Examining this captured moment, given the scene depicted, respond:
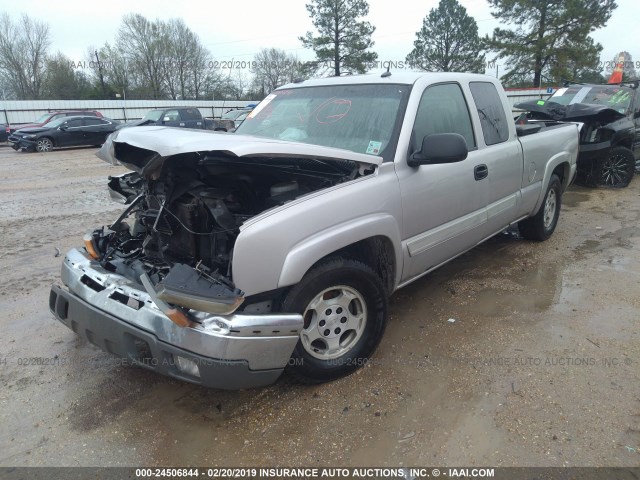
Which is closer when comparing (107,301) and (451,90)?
(107,301)

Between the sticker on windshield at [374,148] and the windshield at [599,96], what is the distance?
7.63 metres

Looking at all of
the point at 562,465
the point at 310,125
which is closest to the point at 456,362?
the point at 562,465

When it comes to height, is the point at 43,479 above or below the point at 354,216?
below

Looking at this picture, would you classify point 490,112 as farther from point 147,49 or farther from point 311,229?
point 147,49

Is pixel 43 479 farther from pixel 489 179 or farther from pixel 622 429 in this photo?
pixel 489 179

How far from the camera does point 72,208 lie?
7789 millimetres

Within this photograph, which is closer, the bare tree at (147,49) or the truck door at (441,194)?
the truck door at (441,194)

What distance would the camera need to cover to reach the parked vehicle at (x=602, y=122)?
8.03 m

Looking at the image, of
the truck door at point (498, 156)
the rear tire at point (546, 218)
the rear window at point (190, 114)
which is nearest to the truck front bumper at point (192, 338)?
the truck door at point (498, 156)

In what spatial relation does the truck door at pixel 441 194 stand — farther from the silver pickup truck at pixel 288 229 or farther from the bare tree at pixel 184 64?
the bare tree at pixel 184 64

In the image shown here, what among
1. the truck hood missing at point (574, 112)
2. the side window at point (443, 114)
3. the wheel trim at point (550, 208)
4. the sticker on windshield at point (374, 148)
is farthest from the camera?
the truck hood missing at point (574, 112)

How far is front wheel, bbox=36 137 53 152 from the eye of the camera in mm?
18016

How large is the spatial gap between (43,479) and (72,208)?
6.46 m

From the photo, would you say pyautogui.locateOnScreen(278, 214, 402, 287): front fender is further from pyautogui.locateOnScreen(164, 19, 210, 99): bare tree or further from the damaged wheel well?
pyautogui.locateOnScreen(164, 19, 210, 99): bare tree
